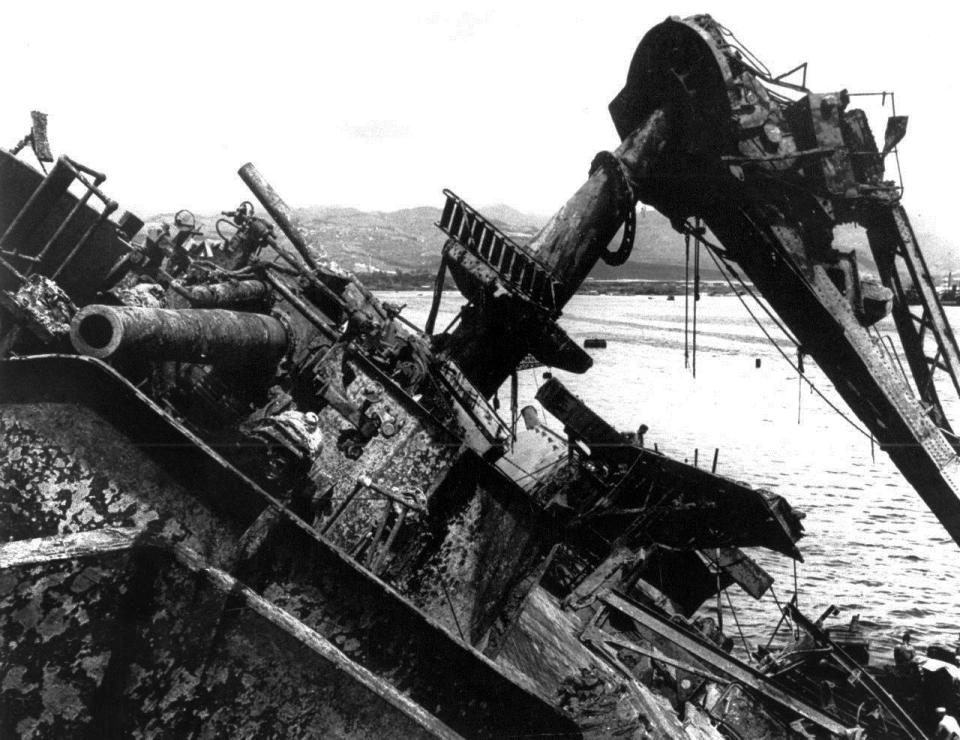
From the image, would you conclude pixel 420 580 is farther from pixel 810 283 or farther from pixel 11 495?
pixel 810 283

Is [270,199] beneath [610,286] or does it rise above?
beneath

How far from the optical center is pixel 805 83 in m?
7.56

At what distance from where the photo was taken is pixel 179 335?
154 inches

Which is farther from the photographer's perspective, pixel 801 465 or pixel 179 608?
pixel 801 465

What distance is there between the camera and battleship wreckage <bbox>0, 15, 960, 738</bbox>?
4.80 feet

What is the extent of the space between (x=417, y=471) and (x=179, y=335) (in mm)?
2443

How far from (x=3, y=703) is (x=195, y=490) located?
22.5 inches

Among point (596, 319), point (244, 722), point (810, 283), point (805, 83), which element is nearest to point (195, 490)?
point (244, 722)

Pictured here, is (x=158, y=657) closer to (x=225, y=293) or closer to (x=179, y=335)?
(x=179, y=335)

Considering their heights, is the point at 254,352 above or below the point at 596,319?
below

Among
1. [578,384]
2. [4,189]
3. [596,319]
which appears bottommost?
[4,189]

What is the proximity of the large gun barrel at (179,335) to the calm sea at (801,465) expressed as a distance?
1023cm

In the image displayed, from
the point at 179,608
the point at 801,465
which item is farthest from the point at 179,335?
the point at 801,465

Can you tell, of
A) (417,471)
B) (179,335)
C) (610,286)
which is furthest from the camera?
(610,286)
